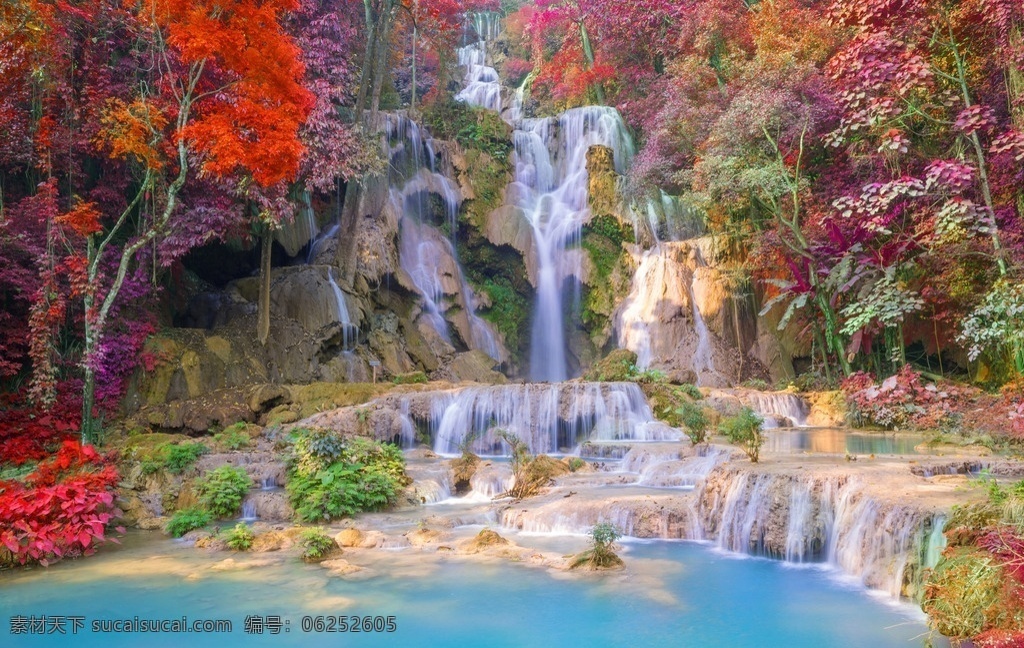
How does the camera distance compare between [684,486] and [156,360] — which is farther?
[156,360]

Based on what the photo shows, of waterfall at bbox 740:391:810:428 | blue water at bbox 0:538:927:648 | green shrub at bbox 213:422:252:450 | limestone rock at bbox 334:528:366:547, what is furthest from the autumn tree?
waterfall at bbox 740:391:810:428

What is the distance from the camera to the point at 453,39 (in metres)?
28.0

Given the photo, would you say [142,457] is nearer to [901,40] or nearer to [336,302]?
[336,302]

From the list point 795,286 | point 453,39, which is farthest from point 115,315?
point 453,39

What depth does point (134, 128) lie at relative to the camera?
38.3 ft

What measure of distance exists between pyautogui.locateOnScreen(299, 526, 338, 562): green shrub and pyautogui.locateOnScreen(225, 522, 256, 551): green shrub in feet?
2.30

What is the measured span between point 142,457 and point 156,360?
3999 mm

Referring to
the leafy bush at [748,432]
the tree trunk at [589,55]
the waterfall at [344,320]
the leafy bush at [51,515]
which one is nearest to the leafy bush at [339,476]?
the leafy bush at [51,515]

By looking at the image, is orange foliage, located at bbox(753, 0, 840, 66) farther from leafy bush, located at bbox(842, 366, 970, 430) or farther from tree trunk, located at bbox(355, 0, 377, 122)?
tree trunk, located at bbox(355, 0, 377, 122)

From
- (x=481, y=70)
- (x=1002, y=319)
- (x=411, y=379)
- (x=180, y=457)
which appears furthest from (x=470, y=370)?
(x=481, y=70)

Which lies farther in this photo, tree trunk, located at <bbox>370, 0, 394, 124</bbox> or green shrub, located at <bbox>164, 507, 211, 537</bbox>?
tree trunk, located at <bbox>370, 0, 394, 124</bbox>

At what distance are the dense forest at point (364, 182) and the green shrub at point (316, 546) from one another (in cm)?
243

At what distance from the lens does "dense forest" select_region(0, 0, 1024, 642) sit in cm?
1080

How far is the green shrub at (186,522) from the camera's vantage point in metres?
8.06
